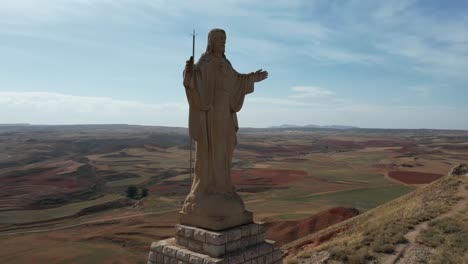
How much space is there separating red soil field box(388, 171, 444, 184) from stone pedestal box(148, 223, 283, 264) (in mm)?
48614

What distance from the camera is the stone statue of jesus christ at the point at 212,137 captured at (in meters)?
6.23

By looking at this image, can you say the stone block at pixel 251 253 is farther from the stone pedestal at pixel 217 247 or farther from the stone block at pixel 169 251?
the stone block at pixel 169 251

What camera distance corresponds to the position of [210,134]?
6.38 meters

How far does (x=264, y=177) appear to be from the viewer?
180 ft

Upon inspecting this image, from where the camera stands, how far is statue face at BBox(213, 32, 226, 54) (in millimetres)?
6461

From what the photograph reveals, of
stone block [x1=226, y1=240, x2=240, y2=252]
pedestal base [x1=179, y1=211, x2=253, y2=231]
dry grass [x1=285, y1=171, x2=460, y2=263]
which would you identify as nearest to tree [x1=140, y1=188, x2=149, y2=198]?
dry grass [x1=285, y1=171, x2=460, y2=263]

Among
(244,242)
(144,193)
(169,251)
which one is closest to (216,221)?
(244,242)

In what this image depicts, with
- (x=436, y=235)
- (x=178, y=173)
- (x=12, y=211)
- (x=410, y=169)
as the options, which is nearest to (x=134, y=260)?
(x=436, y=235)

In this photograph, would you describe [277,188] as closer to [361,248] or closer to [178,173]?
[178,173]

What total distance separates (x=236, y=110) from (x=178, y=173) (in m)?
54.7

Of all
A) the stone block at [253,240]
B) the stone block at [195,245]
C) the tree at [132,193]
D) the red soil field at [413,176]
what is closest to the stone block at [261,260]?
the stone block at [253,240]

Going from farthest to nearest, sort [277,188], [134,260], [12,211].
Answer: [277,188]
[12,211]
[134,260]

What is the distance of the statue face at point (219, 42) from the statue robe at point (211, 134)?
0.16 metres

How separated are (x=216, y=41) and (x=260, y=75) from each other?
1017 mm
